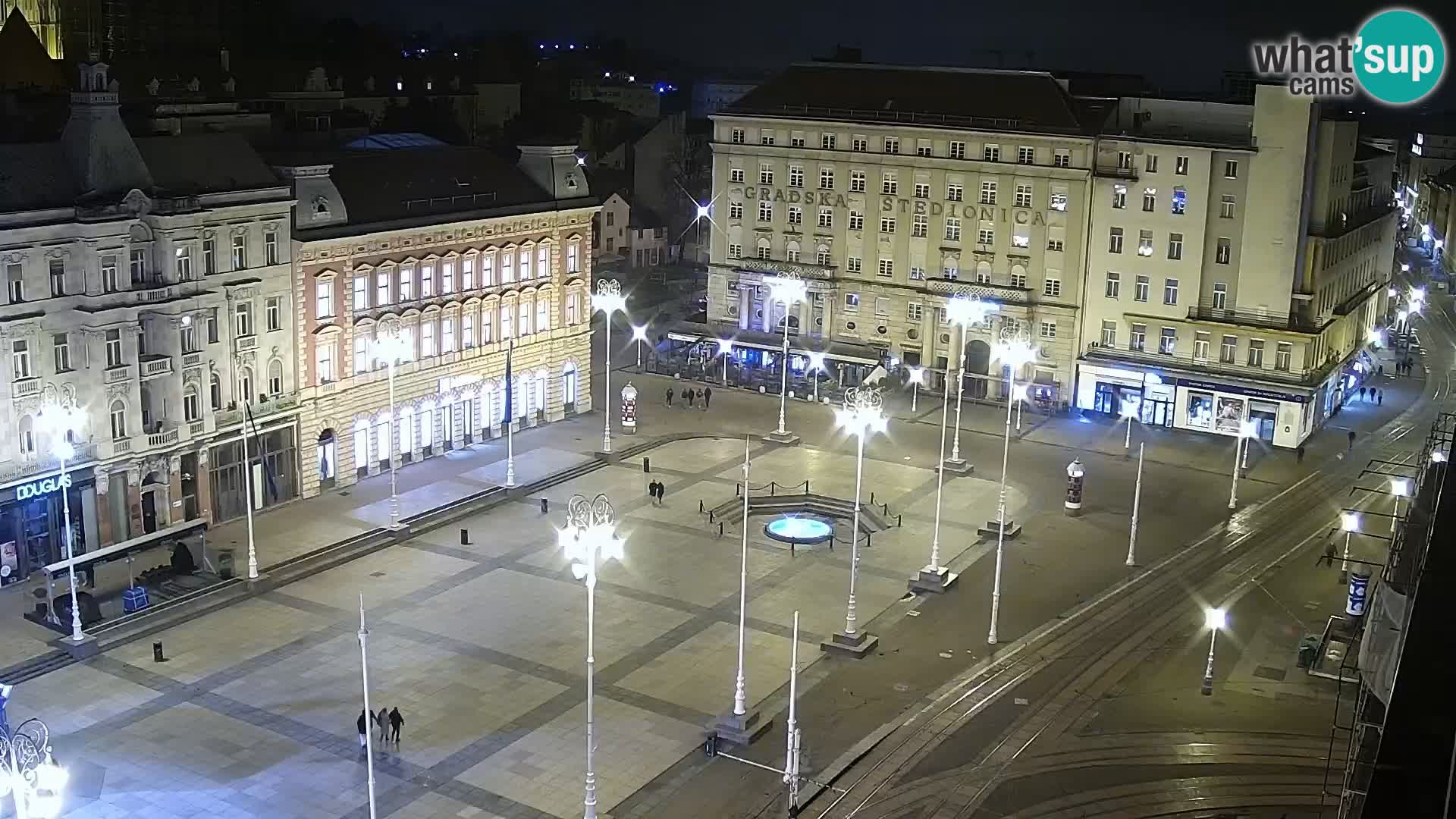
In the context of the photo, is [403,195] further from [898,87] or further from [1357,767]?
[1357,767]

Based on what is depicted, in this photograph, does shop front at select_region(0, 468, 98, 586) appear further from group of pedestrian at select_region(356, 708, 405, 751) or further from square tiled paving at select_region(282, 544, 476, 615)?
group of pedestrian at select_region(356, 708, 405, 751)

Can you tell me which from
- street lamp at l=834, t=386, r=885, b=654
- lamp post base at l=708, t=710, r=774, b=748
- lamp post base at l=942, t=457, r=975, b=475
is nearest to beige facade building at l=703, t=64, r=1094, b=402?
lamp post base at l=942, t=457, r=975, b=475

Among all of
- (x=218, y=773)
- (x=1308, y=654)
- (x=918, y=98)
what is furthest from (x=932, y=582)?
(x=918, y=98)

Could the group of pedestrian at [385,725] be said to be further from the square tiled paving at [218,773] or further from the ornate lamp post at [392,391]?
the ornate lamp post at [392,391]

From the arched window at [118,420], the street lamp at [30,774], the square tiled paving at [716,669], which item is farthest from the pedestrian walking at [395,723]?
the arched window at [118,420]

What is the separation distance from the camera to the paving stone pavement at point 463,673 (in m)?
40.9

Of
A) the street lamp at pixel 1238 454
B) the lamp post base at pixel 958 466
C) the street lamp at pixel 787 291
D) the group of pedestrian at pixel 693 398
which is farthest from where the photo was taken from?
the street lamp at pixel 787 291

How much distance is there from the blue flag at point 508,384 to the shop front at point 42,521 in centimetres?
2032

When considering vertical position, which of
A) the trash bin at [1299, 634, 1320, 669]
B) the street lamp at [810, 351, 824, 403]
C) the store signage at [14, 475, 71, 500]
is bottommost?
the trash bin at [1299, 634, 1320, 669]

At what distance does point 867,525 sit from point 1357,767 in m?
40.4

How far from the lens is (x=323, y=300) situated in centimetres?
6762

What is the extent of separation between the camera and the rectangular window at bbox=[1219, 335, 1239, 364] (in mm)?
85125

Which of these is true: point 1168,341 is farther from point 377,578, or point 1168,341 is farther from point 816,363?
point 377,578

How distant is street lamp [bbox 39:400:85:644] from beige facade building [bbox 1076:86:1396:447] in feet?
183
